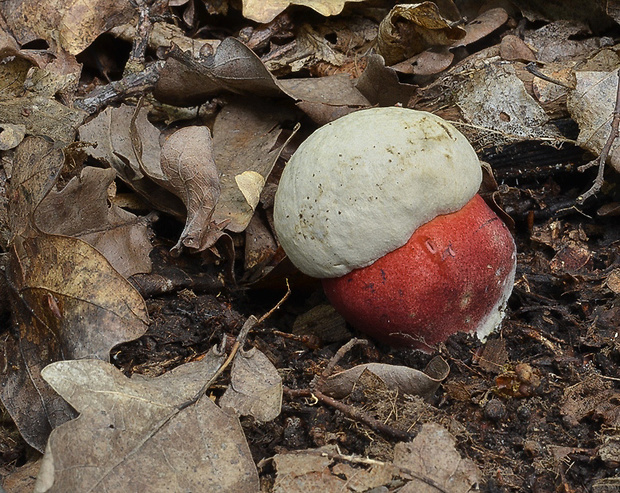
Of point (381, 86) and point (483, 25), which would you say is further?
point (483, 25)

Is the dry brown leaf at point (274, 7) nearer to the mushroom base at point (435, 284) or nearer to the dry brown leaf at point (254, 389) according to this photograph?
the mushroom base at point (435, 284)

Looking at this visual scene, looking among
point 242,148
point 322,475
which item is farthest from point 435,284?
point 242,148

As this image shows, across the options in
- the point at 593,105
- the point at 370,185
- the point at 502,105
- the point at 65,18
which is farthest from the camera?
the point at 65,18

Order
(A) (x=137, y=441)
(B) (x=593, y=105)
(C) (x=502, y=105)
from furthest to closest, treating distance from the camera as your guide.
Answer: (C) (x=502, y=105) < (B) (x=593, y=105) < (A) (x=137, y=441)

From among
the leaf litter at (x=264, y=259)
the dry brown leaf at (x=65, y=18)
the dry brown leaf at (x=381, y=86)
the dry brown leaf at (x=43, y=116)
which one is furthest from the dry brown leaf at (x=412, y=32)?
the dry brown leaf at (x=43, y=116)

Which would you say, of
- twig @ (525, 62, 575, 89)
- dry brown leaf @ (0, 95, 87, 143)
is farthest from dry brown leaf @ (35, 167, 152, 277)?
twig @ (525, 62, 575, 89)

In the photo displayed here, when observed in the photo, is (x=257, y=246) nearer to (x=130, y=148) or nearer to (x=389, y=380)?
(x=130, y=148)

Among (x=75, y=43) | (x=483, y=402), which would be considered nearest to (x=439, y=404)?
(x=483, y=402)

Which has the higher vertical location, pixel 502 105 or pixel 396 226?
pixel 396 226

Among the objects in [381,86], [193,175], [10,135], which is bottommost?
[381,86]
